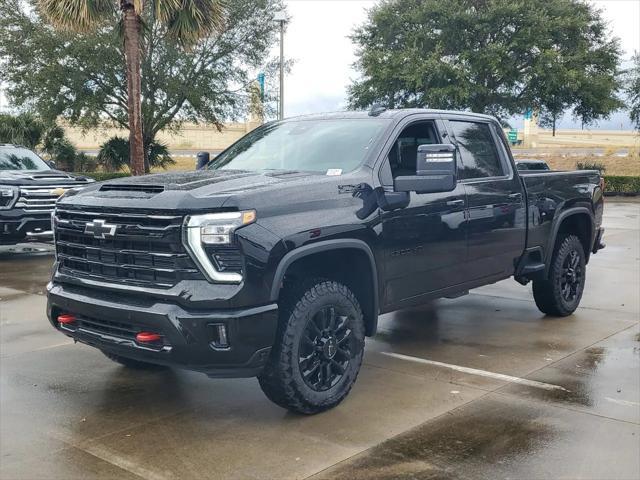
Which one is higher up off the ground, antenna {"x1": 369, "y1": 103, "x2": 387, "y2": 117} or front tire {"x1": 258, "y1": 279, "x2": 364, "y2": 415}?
antenna {"x1": 369, "y1": 103, "x2": 387, "y2": 117}

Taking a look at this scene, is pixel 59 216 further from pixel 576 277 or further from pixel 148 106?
pixel 148 106

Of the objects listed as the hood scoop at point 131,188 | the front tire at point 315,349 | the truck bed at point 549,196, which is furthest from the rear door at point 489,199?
the hood scoop at point 131,188

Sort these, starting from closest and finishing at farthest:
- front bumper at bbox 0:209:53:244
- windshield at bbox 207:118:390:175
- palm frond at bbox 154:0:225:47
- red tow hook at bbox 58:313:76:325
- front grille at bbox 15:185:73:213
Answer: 1. red tow hook at bbox 58:313:76:325
2. windshield at bbox 207:118:390:175
3. front bumper at bbox 0:209:53:244
4. front grille at bbox 15:185:73:213
5. palm frond at bbox 154:0:225:47

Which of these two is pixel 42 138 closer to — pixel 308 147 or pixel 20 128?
pixel 20 128

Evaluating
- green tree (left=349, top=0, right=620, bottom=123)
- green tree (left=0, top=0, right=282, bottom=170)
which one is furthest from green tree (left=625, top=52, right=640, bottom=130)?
green tree (left=0, top=0, right=282, bottom=170)

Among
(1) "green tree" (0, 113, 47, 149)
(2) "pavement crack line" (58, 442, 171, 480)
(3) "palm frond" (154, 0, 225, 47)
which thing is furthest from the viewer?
(1) "green tree" (0, 113, 47, 149)

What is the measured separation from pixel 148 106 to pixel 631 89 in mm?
21990

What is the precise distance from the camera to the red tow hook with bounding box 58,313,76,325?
15.2 ft

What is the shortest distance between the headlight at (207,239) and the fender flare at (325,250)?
0.26m

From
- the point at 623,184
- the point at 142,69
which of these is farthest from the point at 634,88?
the point at 142,69

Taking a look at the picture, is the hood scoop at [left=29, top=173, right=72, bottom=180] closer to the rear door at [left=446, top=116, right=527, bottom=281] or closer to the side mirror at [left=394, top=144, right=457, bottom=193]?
the rear door at [left=446, top=116, right=527, bottom=281]

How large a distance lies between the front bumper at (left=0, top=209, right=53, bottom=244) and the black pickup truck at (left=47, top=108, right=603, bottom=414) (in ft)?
20.1

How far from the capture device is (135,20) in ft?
48.0

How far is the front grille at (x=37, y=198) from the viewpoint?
11297mm
